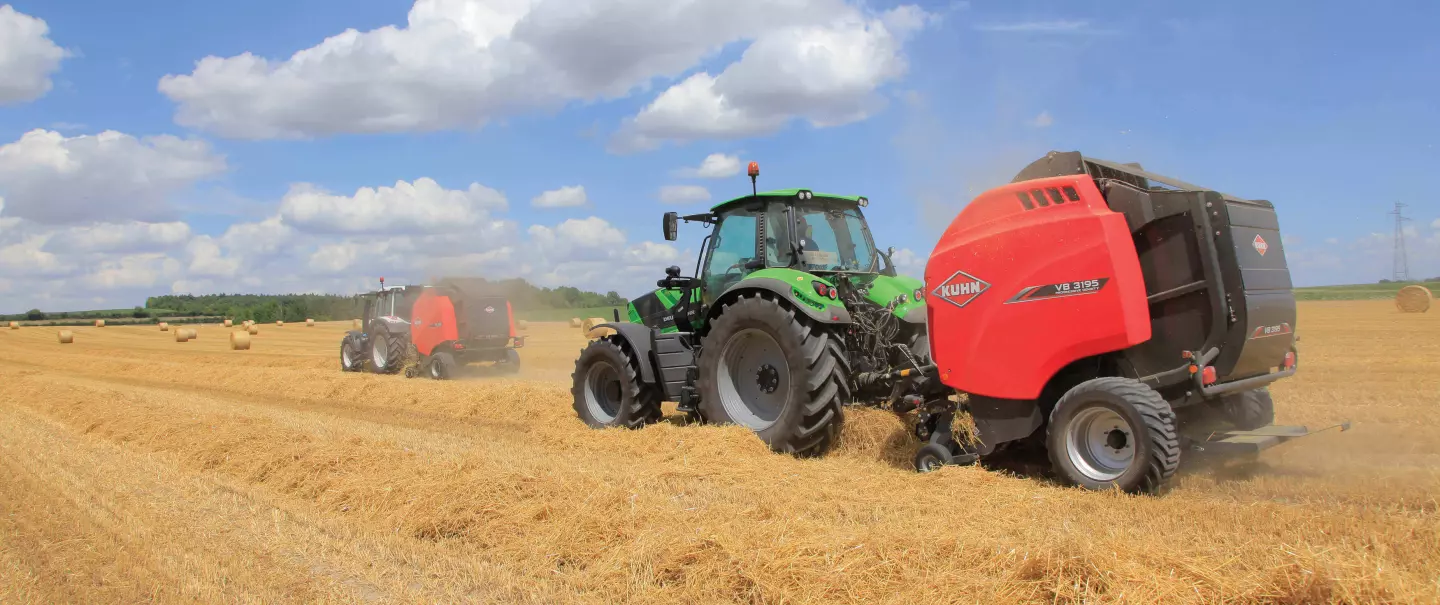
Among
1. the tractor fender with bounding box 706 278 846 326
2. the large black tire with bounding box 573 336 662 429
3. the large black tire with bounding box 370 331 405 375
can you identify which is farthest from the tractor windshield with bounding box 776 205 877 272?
the large black tire with bounding box 370 331 405 375

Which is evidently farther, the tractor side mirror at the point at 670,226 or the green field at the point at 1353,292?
the green field at the point at 1353,292

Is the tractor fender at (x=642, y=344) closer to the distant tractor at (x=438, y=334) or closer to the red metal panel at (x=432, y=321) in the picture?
the distant tractor at (x=438, y=334)

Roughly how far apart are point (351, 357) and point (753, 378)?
44.6 feet

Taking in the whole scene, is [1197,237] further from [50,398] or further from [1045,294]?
[50,398]

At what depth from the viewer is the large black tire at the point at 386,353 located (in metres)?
17.0

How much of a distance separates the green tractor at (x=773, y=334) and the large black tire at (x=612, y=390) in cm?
1

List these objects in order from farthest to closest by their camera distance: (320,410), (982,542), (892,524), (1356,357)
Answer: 1. (1356,357)
2. (320,410)
3. (892,524)
4. (982,542)

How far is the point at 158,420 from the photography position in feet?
28.9

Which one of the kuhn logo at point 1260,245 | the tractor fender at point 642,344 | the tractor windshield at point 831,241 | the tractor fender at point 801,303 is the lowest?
the tractor fender at point 642,344

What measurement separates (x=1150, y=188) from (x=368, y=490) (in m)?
5.34

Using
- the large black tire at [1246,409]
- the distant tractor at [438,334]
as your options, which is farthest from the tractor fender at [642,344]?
the distant tractor at [438,334]

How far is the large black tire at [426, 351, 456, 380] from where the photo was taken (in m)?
16.0

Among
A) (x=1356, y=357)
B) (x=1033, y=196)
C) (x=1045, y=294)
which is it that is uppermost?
(x=1033, y=196)

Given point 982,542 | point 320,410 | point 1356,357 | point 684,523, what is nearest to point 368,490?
point 684,523
